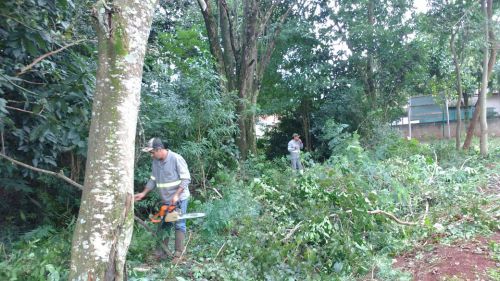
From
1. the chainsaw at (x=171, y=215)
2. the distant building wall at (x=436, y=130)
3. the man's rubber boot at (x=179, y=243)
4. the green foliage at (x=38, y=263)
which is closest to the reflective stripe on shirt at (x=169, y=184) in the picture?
the chainsaw at (x=171, y=215)

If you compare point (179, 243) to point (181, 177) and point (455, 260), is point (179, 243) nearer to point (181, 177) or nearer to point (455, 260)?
point (181, 177)

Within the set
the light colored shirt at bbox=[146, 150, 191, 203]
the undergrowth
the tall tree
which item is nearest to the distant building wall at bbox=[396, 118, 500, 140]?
the tall tree

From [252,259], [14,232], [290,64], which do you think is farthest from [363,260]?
[290,64]

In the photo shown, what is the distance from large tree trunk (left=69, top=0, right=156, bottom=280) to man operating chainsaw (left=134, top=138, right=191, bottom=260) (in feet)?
6.97

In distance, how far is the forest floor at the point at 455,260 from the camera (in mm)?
4430

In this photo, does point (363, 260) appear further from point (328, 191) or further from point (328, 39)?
point (328, 39)

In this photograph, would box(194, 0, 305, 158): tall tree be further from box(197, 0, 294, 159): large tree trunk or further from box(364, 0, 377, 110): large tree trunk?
box(364, 0, 377, 110): large tree trunk

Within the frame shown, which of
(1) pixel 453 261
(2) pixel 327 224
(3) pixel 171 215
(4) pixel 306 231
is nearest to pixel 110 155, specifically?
(3) pixel 171 215

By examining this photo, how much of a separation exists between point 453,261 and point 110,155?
393 centimetres

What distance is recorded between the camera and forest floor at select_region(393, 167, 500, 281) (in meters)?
4.43

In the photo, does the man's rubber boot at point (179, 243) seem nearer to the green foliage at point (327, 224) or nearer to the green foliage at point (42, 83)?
the green foliage at point (327, 224)

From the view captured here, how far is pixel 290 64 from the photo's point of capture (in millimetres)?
16469

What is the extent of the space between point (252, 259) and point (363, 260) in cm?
144

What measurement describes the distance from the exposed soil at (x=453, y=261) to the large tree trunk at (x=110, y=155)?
10.7 ft
